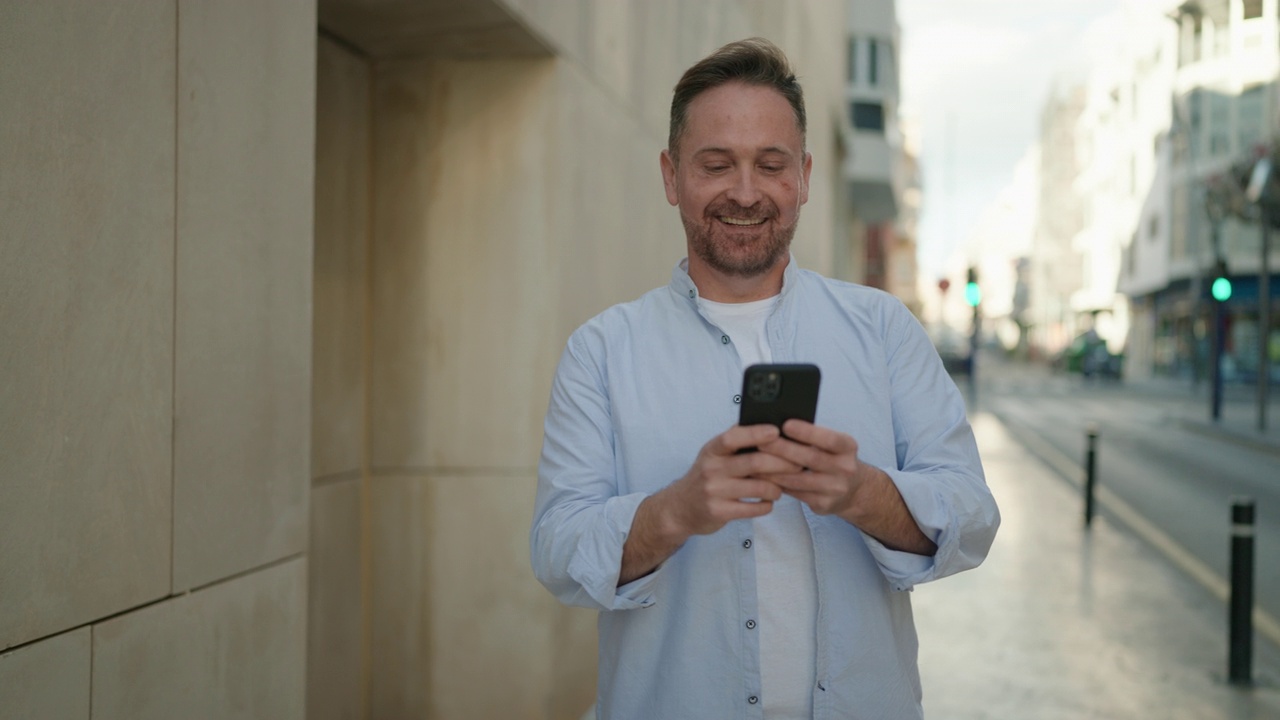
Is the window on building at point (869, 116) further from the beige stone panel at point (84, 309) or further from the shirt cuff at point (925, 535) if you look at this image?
the shirt cuff at point (925, 535)

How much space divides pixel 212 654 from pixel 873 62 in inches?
1339

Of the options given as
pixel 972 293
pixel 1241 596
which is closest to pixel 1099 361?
pixel 972 293

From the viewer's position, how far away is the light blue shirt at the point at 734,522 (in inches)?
83.8

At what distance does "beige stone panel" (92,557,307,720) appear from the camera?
2422 mm

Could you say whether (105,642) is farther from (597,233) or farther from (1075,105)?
(1075,105)

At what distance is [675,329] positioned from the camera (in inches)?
92.6

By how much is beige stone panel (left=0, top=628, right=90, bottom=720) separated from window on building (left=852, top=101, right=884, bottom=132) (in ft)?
112

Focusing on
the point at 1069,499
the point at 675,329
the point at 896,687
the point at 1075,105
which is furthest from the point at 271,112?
the point at 1075,105

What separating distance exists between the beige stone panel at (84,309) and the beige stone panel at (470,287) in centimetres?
269

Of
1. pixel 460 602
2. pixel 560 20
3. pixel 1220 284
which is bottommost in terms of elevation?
pixel 460 602

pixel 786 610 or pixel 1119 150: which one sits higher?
pixel 1119 150

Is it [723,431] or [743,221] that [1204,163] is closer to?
[743,221]

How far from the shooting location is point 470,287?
5.26 m

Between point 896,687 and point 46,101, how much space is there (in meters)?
1.92
